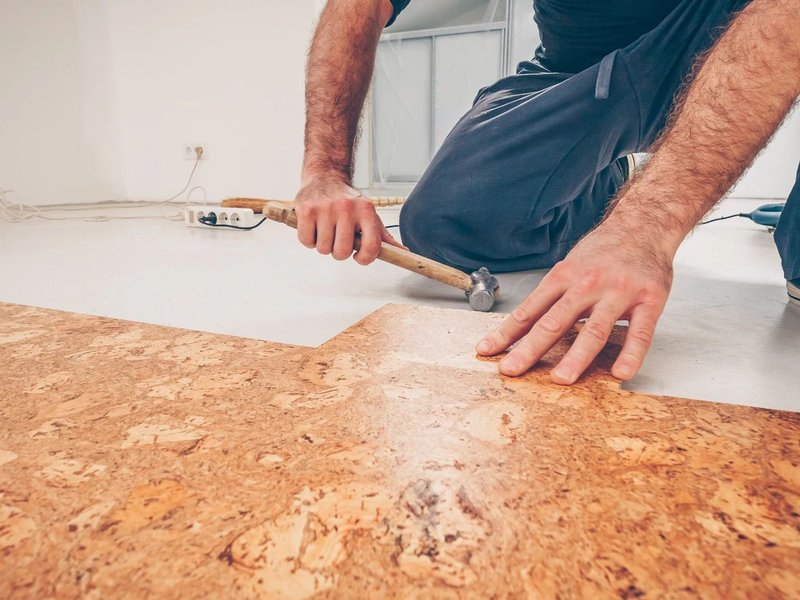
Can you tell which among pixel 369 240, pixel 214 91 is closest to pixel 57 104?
pixel 214 91

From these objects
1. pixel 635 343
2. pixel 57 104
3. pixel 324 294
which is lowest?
pixel 324 294

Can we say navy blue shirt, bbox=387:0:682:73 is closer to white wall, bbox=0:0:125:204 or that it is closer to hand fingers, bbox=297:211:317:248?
hand fingers, bbox=297:211:317:248

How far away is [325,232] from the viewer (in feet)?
3.51

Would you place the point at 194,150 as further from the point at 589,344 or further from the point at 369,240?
the point at 589,344

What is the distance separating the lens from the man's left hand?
71cm

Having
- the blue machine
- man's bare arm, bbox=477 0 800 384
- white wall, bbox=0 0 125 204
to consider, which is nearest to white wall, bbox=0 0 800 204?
white wall, bbox=0 0 125 204

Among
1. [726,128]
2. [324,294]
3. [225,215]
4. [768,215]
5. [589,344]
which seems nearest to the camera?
[589,344]

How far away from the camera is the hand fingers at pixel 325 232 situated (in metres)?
1.06

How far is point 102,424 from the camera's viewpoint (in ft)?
2.00

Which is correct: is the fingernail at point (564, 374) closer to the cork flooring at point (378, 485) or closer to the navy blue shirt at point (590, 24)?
the cork flooring at point (378, 485)

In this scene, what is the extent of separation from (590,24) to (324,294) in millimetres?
1015

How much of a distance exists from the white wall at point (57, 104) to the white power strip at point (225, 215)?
142 cm

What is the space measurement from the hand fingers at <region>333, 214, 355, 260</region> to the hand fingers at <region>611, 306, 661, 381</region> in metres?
0.56

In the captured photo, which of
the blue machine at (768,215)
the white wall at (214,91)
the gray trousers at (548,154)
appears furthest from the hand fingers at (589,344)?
the white wall at (214,91)
